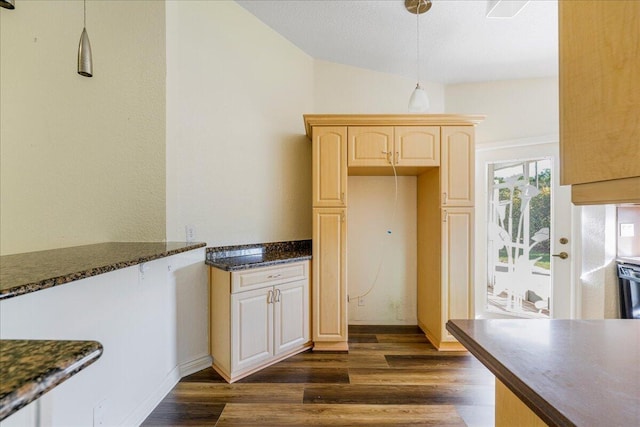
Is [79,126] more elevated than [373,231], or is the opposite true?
[79,126]

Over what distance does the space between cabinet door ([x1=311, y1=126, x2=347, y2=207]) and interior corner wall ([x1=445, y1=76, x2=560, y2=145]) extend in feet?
5.22

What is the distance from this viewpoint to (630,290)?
2.34 metres

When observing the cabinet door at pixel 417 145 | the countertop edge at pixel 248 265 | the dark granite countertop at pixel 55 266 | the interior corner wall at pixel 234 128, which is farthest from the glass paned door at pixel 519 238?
the dark granite countertop at pixel 55 266

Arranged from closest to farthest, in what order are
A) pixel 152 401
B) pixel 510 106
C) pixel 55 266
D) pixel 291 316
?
pixel 55 266
pixel 152 401
pixel 291 316
pixel 510 106

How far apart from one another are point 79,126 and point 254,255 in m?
1.67

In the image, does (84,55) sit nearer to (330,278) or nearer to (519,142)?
(330,278)

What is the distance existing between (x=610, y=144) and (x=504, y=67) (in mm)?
3097

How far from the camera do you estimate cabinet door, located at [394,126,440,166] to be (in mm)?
2635

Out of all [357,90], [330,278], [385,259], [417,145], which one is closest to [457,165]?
[417,145]

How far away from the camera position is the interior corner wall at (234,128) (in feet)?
7.16

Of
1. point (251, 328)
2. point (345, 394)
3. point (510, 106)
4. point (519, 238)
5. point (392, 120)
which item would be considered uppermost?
point (510, 106)

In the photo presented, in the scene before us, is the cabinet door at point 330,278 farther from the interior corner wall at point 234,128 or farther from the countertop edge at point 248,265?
the interior corner wall at point 234,128

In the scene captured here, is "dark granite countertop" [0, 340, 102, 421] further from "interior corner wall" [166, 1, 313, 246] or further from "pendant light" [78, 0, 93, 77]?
"interior corner wall" [166, 1, 313, 246]

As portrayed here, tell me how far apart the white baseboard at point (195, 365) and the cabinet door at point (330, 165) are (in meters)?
1.64
